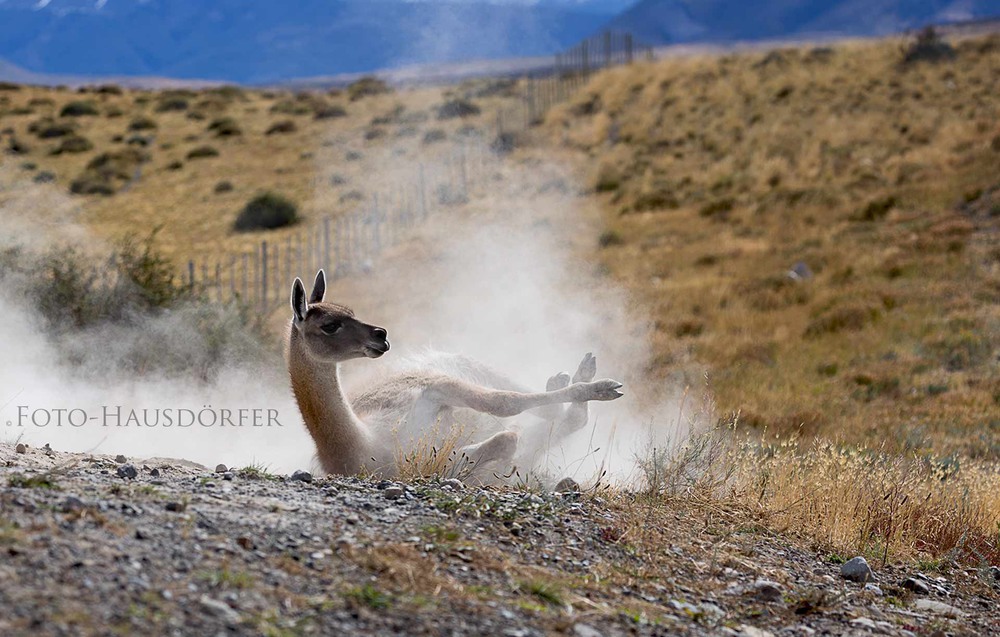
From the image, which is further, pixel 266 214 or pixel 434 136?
pixel 434 136

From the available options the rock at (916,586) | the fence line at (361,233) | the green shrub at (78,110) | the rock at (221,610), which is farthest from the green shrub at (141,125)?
the rock at (221,610)

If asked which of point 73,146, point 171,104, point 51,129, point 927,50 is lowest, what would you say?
point 73,146

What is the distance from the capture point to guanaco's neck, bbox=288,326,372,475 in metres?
6.45

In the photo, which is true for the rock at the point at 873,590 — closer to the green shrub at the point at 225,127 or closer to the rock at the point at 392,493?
the rock at the point at 392,493

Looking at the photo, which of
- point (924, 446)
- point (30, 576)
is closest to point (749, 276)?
point (924, 446)

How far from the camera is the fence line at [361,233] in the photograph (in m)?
20.7

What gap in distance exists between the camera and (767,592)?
16.3 feet

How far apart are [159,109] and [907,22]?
521 feet

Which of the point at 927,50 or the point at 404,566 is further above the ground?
the point at 927,50

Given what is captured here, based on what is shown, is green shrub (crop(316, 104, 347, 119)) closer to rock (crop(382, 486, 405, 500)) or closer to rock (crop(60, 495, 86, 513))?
rock (crop(382, 486, 405, 500))

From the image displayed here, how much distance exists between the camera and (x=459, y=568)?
14.6 feet

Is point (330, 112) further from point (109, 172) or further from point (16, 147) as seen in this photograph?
point (109, 172)

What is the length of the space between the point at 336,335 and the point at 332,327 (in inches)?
2.6

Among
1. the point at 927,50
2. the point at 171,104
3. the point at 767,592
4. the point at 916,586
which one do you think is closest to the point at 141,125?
the point at 171,104
